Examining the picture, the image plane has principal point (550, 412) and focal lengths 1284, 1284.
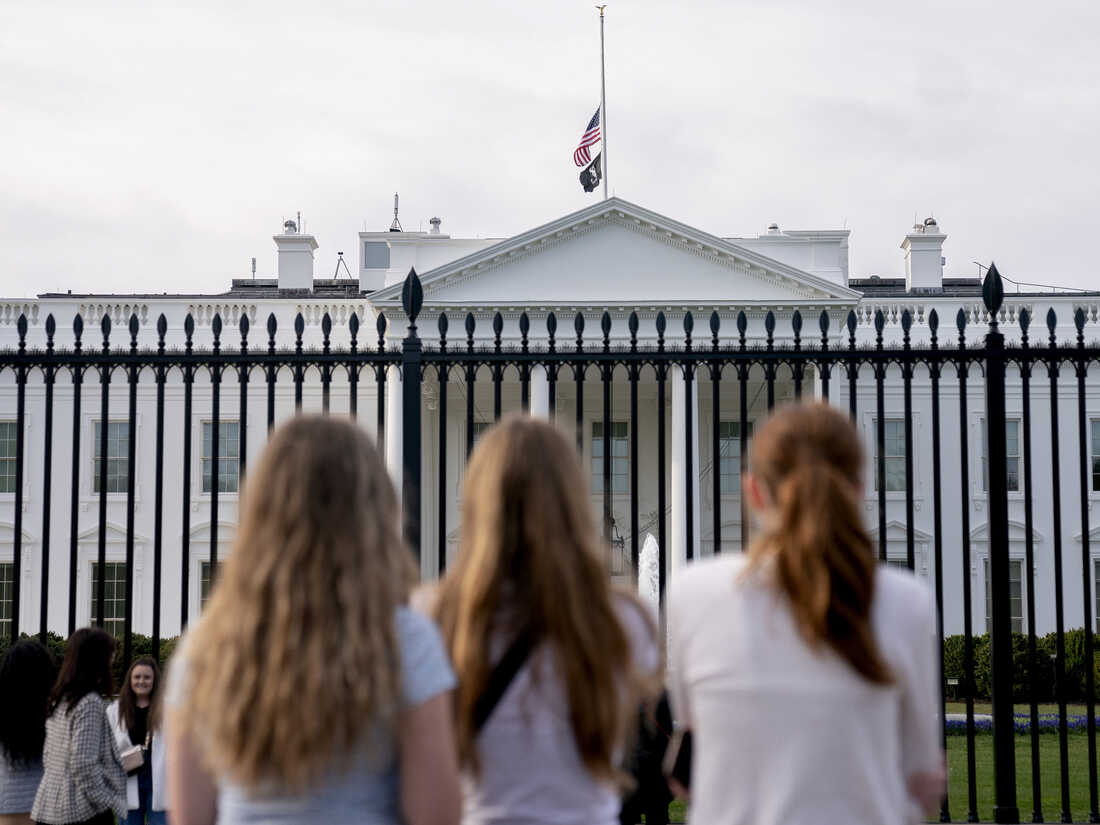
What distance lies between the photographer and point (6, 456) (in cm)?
2641

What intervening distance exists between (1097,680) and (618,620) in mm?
21010

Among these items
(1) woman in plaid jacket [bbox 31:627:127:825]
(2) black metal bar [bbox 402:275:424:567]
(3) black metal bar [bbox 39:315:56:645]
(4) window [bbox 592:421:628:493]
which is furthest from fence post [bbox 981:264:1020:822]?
(4) window [bbox 592:421:628:493]

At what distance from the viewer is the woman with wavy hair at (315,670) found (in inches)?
82.4

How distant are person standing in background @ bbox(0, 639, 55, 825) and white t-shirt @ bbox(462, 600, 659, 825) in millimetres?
3632

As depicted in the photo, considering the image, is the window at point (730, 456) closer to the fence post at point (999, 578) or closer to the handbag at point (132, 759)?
the fence post at point (999, 578)

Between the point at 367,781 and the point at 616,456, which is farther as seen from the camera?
the point at 616,456

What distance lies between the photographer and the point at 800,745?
2.29m

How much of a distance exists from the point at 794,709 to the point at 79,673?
12.9ft

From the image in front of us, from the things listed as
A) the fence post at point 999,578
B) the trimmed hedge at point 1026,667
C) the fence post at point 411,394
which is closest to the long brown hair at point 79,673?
the fence post at point 411,394

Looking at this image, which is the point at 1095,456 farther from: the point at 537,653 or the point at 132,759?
the point at 537,653

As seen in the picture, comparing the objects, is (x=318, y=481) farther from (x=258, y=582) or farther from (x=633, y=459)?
(x=633, y=459)

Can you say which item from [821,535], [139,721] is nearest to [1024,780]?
[139,721]

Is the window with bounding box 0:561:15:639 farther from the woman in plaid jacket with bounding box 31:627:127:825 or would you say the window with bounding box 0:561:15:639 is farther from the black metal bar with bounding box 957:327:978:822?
the black metal bar with bounding box 957:327:978:822

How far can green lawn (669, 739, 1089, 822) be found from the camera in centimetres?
998
